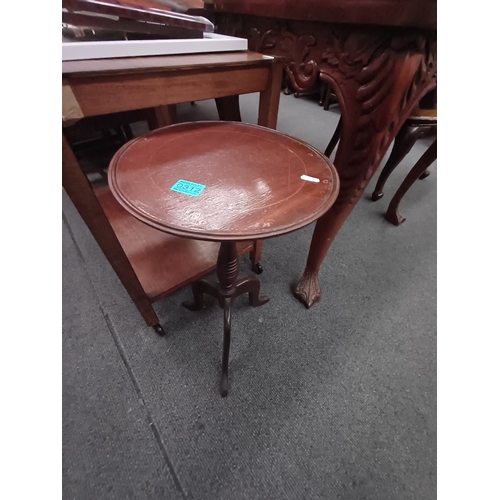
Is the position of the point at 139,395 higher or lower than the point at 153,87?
lower

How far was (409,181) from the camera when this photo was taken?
1.29m

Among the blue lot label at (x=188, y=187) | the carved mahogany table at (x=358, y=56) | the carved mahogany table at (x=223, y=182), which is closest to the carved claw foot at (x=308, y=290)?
the carved mahogany table at (x=358, y=56)

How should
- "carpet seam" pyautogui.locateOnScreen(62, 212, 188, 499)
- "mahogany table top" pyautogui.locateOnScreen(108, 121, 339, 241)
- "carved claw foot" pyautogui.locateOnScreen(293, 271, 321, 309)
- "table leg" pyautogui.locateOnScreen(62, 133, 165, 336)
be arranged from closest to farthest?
"mahogany table top" pyautogui.locateOnScreen(108, 121, 339, 241), "table leg" pyautogui.locateOnScreen(62, 133, 165, 336), "carpet seam" pyautogui.locateOnScreen(62, 212, 188, 499), "carved claw foot" pyautogui.locateOnScreen(293, 271, 321, 309)

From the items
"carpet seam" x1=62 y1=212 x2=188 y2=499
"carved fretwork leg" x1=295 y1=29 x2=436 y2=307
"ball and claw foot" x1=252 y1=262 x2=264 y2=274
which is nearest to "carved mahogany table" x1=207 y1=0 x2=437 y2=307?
"carved fretwork leg" x1=295 y1=29 x2=436 y2=307

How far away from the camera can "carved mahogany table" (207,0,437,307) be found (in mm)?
519

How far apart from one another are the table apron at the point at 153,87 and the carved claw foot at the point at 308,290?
2.09ft

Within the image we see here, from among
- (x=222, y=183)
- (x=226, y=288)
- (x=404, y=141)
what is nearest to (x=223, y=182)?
(x=222, y=183)

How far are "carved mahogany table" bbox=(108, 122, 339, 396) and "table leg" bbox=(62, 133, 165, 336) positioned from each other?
0.08m

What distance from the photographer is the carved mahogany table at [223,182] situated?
0.40 metres

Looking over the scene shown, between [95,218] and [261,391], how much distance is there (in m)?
0.63

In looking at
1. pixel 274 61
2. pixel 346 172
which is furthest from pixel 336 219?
pixel 274 61

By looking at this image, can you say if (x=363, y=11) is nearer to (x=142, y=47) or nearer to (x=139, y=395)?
(x=142, y=47)

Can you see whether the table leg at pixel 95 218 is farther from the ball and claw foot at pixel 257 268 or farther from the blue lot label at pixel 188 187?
the ball and claw foot at pixel 257 268

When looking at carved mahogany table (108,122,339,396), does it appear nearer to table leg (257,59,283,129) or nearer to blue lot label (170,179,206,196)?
blue lot label (170,179,206,196)
